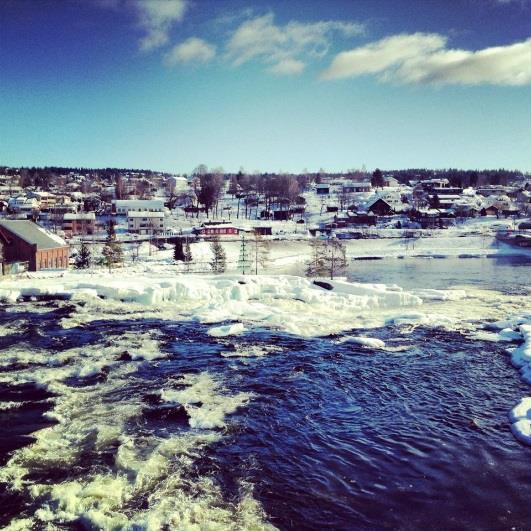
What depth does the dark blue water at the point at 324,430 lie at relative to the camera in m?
10.5

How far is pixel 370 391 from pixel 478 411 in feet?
11.6

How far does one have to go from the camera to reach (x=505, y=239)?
81.4m

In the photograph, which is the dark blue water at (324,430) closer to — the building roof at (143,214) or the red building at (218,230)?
the red building at (218,230)

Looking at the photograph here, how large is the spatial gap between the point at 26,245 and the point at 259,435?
140ft

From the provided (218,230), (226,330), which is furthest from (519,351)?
(218,230)

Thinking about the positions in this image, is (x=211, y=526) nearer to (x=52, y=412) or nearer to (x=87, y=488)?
(x=87, y=488)

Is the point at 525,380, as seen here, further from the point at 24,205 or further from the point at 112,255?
the point at 24,205

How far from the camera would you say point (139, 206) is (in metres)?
96.8

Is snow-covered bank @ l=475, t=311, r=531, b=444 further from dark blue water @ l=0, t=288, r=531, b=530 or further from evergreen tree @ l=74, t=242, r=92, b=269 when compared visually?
evergreen tree @ l=74, t=242, r=92, b=269

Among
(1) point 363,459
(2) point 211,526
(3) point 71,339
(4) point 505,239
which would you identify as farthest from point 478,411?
(4) point 505,239

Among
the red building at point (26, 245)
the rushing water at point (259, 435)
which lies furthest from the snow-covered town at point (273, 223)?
the rushing water at point (259, 435)

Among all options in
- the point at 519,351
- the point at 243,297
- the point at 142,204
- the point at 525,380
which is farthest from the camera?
the point at 142,204

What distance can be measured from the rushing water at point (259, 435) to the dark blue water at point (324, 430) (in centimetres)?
5

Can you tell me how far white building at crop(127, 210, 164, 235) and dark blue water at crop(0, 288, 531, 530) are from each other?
6367 centimetres
